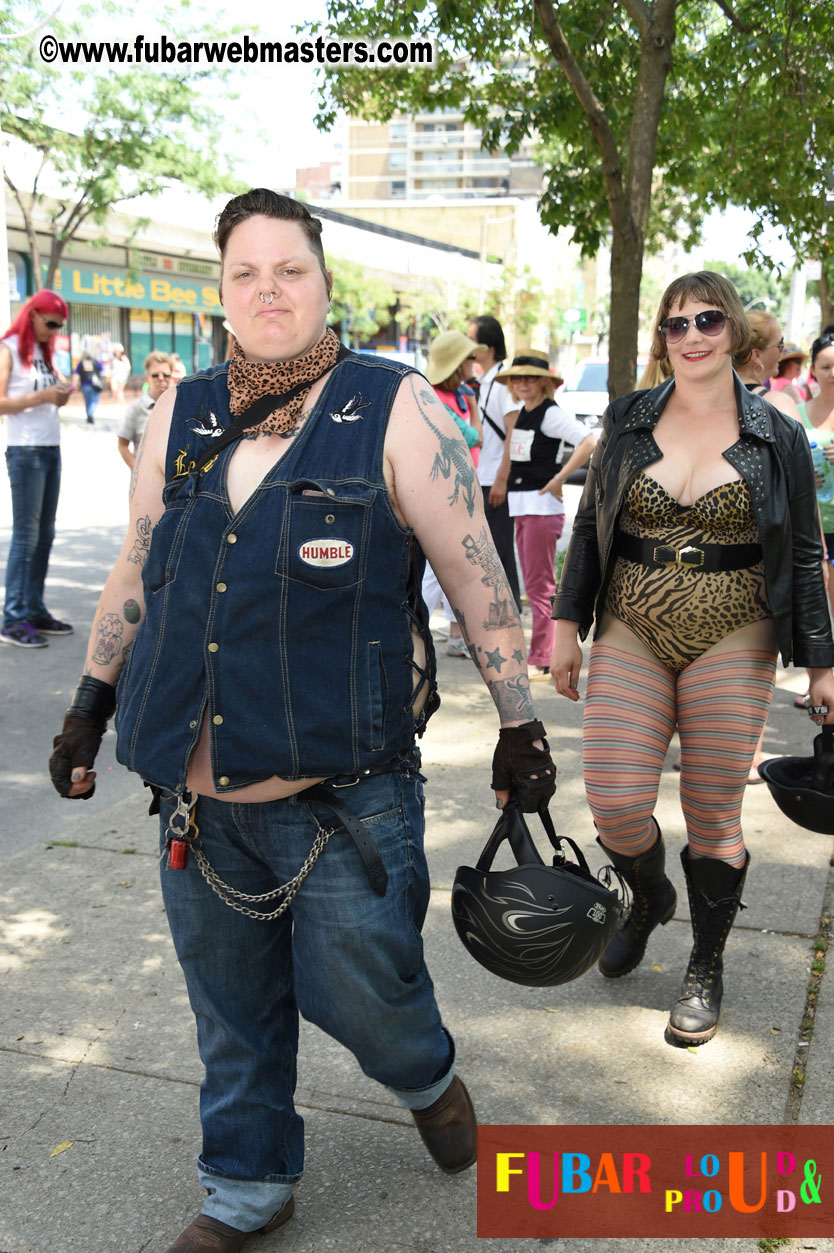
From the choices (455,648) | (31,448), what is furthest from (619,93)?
(31,448)

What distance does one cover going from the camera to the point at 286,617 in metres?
2.29

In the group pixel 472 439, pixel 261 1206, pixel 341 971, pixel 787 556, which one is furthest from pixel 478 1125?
pixel 472 439

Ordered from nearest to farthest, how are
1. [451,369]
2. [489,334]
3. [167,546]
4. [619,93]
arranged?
1. [167,546]
2. [451,369]
3. [489,334]
4. [619,93]

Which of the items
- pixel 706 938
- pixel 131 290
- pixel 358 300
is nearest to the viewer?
pixel 706 938

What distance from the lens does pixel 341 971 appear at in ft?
7.91

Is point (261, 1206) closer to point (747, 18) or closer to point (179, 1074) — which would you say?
point (179, 1074)

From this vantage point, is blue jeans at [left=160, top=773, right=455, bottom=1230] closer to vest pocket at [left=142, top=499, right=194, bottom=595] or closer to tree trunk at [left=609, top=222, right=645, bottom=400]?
vest pocket at [left=142, top=499, right=194, bottom=595]

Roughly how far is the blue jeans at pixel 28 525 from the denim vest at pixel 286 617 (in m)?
5.92

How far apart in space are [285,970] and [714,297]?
2038 mm

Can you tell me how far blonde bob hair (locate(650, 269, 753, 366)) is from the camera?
3.29 metres

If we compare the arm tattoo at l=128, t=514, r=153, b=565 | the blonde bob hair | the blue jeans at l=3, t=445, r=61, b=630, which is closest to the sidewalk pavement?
the arm tattoo at l=128, t=514, r=153, b=565

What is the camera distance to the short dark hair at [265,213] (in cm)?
243

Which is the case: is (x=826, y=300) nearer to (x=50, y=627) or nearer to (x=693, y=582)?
(x=50, y=627)

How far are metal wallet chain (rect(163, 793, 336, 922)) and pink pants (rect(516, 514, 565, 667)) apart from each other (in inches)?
205
